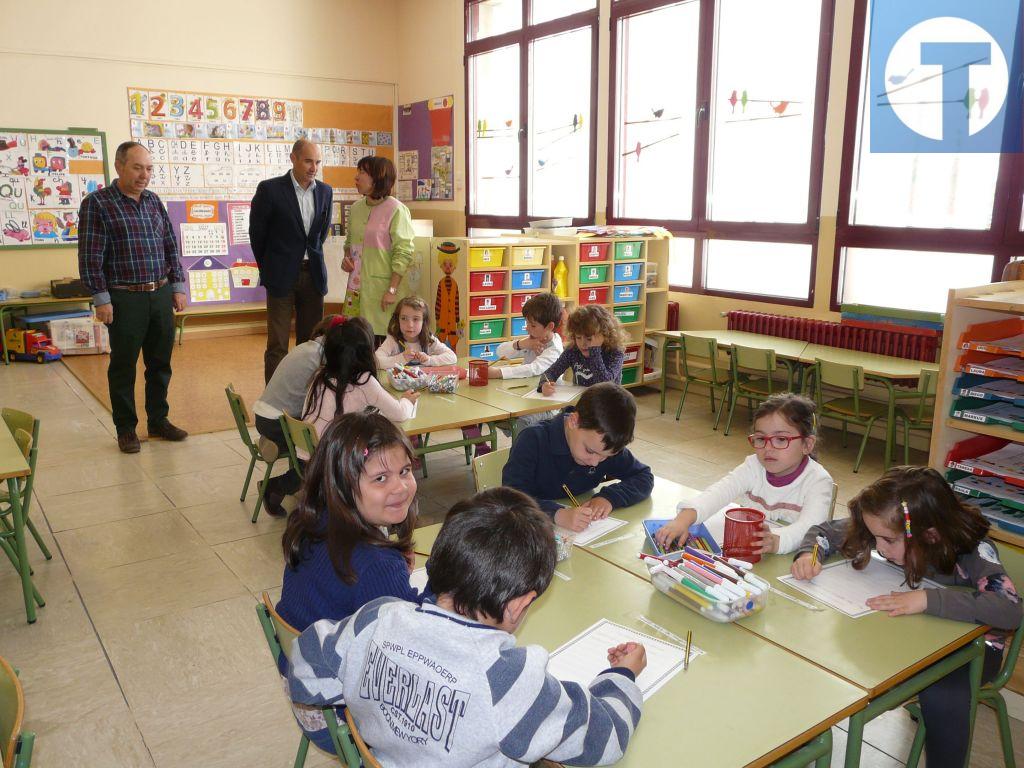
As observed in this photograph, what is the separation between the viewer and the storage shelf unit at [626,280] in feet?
21.1

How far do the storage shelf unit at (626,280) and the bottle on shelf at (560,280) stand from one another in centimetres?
3

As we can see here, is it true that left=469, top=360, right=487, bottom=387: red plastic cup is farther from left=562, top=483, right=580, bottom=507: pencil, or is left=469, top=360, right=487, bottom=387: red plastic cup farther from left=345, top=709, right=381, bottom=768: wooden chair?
left=345, top=709, right=381, bottom=768: wooden chair

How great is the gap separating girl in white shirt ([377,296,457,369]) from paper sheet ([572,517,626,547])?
7.38 feet

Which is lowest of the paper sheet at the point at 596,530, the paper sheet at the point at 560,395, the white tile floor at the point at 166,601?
the white tile floor at the point at 166,601

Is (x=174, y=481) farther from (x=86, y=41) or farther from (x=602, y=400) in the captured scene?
(x=86, y=41)

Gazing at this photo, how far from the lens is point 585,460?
2.39 meters

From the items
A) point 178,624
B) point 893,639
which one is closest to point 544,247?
point 178,624

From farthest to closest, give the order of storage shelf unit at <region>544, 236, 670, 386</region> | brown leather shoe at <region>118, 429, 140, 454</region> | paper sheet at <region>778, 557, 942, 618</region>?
storage shelf unit at <region>544, 236, 670, 386</region>
brown leather shoe at <region>118, 429, 140, 454</region>
paper sheet at <region>778, 557, 942, 618</region>

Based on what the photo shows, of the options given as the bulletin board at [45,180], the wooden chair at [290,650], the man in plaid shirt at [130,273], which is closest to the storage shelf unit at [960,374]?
the wooden chair at [290,650]

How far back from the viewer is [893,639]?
1.68 m

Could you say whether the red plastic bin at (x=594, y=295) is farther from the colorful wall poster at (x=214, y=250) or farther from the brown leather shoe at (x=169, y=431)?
the colorful wall poster at (x=214, y=250)

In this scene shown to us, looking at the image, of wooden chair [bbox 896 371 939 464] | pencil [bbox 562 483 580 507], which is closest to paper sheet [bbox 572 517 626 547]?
pencil [bbox 562 483 580 507]

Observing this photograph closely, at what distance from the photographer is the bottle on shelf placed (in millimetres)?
6430

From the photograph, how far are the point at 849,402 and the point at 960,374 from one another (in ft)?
7.42
